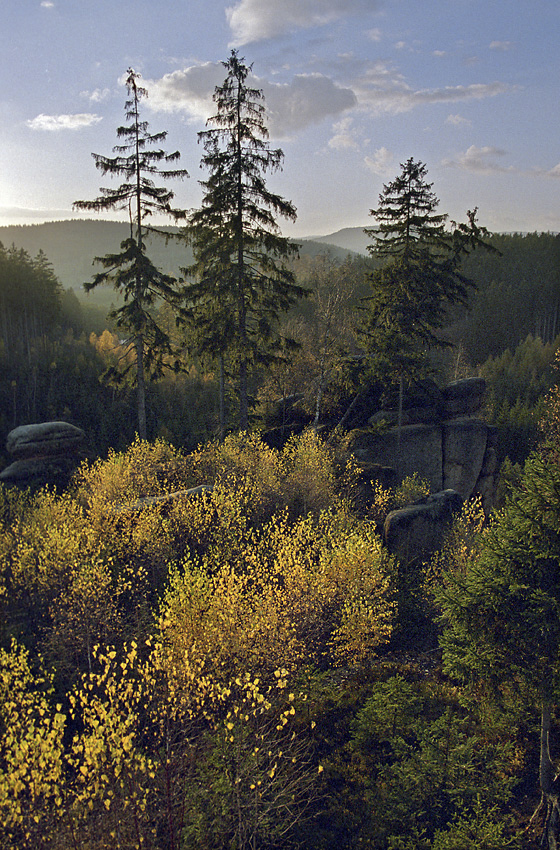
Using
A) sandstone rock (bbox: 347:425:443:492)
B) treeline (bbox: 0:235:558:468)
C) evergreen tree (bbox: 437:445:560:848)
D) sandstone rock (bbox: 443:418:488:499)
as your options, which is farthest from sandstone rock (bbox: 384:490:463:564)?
sandstone rock (bbox: 443:418:488:499)

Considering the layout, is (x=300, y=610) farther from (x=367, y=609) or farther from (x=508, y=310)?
(x=508, y=310)

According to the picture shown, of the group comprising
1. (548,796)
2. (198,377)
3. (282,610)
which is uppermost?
(198,377)

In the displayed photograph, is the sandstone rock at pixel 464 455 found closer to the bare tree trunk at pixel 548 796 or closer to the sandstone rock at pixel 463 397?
the sandstone rock at pixel 463 397

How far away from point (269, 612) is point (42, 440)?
83.1 feet

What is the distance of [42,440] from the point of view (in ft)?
105

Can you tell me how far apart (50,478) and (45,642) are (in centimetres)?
1951

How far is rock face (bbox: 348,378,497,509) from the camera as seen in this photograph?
28094 mm

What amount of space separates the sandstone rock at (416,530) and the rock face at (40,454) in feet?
73.4

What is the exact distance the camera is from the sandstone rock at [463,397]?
29625mm

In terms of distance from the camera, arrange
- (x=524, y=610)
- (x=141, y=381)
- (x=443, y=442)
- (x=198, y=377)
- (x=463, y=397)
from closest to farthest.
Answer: (x=524, y=610) → (x=141, y=381) → (x=443, y=442) → (x=463, y=397) → (x=198, y=377)

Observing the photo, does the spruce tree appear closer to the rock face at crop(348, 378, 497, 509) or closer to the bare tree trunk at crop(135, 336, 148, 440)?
the rock face at crop(348, 378, 497, 509)

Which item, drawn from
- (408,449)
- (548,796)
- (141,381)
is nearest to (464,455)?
(408,449)

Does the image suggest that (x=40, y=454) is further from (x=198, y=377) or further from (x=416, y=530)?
(x=416, y=530)

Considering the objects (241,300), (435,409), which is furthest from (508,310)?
(241,300)
